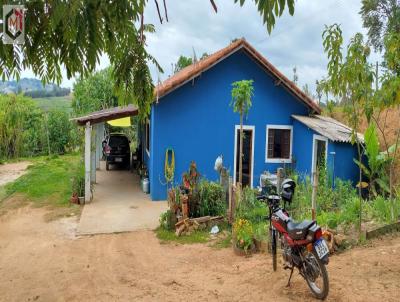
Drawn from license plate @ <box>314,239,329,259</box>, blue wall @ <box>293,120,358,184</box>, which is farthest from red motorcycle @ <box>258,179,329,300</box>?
blue wall @ <box>293,120,358,184</box>

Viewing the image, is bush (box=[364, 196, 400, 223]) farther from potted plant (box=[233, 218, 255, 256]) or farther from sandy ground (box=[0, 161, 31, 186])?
sandy ground (box=[0, 161, 31, 186])

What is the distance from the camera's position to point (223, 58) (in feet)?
39.5

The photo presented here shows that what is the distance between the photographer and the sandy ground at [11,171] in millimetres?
15969

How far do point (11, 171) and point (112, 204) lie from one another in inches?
372

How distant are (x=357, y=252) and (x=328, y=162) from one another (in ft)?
20.8

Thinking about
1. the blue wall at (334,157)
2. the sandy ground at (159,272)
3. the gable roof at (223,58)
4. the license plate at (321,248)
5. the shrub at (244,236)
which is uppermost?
the gable roof at (223,58)

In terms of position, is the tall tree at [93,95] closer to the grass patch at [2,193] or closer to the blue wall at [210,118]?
the grass patch at [2,193]

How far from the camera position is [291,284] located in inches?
196

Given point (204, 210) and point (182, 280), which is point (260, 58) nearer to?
point (204, 210)

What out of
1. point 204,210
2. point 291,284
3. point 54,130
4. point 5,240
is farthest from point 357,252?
point 54,130

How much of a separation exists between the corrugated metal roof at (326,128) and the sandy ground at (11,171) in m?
11.9

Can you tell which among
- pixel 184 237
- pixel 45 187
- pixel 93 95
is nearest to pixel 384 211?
pixel 184 237

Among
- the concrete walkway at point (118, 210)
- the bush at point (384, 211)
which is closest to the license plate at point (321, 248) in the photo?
the bush at point (384, 211)

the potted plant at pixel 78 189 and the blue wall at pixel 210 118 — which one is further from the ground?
the blue wall at pixel 210 118
